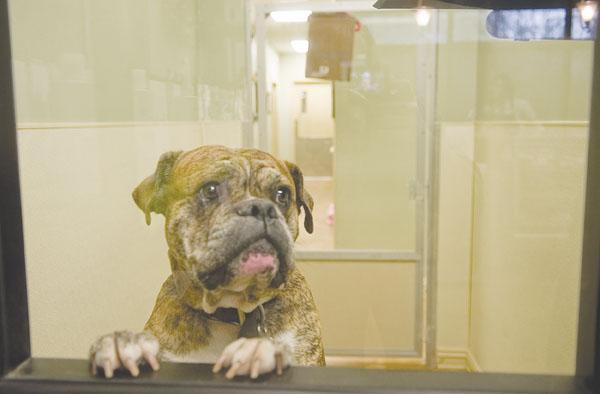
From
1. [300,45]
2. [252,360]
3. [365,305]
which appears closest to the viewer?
[252,360]

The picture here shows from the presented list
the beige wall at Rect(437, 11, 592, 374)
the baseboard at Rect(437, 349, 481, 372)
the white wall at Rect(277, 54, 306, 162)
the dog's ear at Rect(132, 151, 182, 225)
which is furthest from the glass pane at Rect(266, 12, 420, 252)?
the baseboard at Rect(437, 349, 481, 372)

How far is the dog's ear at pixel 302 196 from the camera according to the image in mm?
886

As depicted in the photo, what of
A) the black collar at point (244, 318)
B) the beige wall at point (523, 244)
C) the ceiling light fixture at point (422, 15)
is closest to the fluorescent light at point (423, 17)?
the ceiling light fixture at point (422, 15)

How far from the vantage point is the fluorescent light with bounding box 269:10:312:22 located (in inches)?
39.8

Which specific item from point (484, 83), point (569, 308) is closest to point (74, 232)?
point (569, 308)

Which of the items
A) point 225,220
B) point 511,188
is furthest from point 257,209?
point 511,188

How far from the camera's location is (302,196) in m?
0.91

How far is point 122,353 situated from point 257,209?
0.77 feet

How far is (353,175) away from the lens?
5.63 ft

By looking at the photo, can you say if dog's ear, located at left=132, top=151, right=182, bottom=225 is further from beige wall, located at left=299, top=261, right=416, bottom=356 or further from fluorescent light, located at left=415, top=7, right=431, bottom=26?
fluorescent light, located at left=415, top=7, right=431, bottom=26

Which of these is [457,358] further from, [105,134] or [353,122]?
[105,134]

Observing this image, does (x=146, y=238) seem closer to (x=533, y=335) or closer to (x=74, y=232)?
(x=74, y=232)

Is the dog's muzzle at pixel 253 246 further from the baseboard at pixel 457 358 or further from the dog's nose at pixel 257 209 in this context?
the baseboard at pixel 457 358

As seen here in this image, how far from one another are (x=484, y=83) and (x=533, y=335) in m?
0.65
